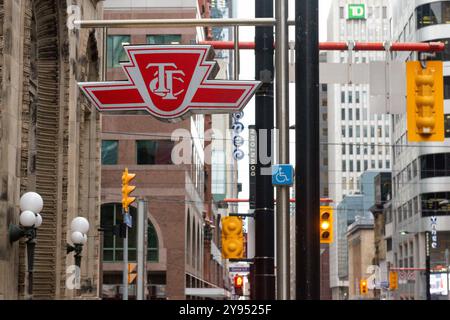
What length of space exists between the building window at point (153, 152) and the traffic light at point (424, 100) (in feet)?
146

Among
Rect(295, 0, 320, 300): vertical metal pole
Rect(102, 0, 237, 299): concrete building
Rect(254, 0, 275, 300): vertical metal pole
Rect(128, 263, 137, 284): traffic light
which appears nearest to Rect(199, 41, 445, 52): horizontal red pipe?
Rect(254, 0, 275, 300): vertical metal pole

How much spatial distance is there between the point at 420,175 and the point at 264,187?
278 ft

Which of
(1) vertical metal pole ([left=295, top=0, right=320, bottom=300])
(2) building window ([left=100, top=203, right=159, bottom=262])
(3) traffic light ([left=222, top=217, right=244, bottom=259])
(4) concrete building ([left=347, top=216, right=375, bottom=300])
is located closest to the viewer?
(1) vertical metal pole ([left=295, top=0, right=320, bottom=300])

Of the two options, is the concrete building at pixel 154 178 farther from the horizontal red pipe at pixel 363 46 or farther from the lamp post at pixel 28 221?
the lamp post at pixel 28 221

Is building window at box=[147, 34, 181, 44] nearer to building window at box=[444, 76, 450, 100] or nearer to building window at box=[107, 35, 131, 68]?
building window at box=[107, 35, 131, 68]

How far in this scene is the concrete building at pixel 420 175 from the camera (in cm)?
8925

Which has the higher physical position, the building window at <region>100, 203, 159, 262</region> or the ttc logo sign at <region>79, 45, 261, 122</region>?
the ttc logo sign at <region>79, 45, 261, 122</region>

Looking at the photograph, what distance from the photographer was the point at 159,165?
63.1 m

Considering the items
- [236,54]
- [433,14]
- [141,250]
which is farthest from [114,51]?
[236,54]

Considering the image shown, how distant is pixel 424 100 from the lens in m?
18.8

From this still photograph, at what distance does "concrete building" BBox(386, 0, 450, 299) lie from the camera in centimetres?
8925

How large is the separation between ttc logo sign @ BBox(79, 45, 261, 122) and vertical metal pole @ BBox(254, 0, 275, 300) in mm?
693
